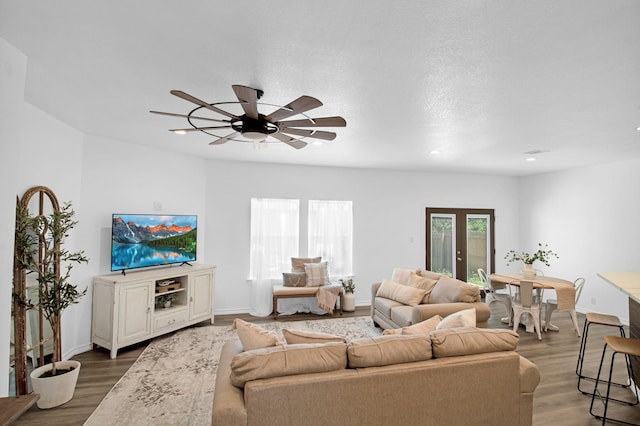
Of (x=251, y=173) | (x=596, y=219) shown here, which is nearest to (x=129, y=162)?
(x=251, y=173)

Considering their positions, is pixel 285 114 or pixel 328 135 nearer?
pixel 285 114

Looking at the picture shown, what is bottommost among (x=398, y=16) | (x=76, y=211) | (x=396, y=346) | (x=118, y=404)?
(x=118, y=404)

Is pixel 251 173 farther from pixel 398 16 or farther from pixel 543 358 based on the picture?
pixel 543 358

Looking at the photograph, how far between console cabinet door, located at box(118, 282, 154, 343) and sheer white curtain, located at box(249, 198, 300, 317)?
1.82 metres

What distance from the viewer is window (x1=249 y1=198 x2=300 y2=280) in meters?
5.59

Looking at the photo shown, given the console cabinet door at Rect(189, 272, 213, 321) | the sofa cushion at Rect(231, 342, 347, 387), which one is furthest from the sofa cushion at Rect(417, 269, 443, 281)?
the console cabinet door at Rect(189, 272, 213, 321)

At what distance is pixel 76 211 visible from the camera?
3.79 m

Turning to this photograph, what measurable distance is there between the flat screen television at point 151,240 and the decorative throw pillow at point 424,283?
3.46 meters

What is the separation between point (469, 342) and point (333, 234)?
407 centimetres

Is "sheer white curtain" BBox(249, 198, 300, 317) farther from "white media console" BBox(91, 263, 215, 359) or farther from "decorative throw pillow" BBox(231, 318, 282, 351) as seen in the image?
"decorative throw pillow" BBox(231, 318, 282, 351)

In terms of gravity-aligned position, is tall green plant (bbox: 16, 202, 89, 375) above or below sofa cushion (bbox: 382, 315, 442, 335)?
above

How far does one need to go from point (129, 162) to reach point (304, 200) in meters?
2.90

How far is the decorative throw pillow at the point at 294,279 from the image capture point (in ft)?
17.7

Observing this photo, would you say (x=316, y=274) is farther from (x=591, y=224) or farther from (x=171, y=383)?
(x=591, y=224)
